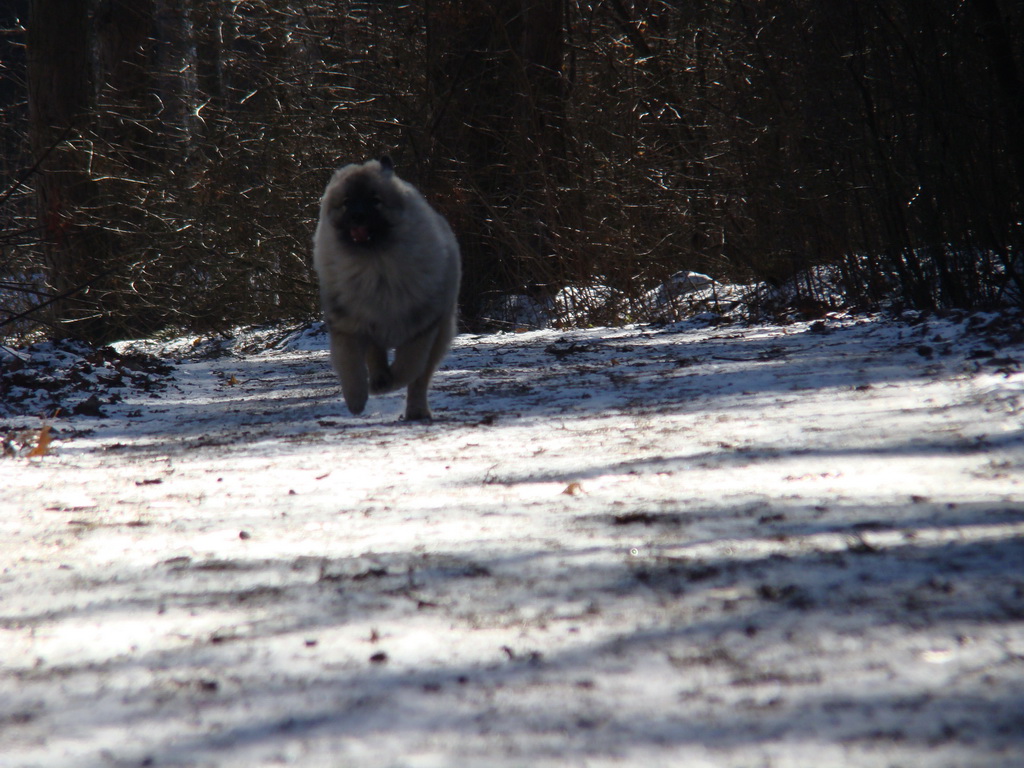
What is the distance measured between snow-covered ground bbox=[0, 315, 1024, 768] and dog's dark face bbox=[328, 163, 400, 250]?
144 cm

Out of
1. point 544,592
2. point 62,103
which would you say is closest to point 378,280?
point 544,592

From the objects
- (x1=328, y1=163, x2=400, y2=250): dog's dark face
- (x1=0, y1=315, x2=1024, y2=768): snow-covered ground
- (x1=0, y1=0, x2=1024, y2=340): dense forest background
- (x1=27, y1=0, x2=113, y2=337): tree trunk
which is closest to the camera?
(x1=0, y1=315, x2=1024, y2=768): snow-covered ground

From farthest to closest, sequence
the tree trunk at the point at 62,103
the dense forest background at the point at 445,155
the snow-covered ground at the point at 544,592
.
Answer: the tree trunk at the point at 62,103 → the dense forest background at the point at 445,155 → the snow-covered ground at the point at 544,592

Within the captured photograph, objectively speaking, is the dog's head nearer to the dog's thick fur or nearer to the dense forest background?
the dog's thick fur

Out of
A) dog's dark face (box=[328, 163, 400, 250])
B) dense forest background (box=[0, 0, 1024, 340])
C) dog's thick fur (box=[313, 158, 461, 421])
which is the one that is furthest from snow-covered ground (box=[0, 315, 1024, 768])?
dense forest background (box=[0, 0, 1024, 340])

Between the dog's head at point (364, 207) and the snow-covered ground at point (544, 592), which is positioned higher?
the dog's head at point (364, 207)

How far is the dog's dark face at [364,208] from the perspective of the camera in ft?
19.7

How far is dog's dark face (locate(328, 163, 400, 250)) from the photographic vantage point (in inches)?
236

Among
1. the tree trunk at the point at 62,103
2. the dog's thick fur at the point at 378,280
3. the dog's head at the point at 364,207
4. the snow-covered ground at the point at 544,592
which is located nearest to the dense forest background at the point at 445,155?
the tree trunk at the point at 62,103

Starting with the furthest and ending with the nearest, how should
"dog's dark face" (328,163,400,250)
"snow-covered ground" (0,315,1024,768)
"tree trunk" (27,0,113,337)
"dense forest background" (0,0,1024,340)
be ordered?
"tree trunk" (27,0,113,337) → "dense forest background" (0,0,1024,340) → "dog's dark face" (328,163,400,250) → "snow-covered ground" (0,315,1024,768)

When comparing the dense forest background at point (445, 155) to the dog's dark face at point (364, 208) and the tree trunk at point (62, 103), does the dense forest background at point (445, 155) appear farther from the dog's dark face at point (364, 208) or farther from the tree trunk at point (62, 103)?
the dog's dark face at point (364, 208)

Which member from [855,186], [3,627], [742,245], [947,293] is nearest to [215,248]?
[742,245]

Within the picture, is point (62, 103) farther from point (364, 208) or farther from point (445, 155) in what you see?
point (364, 208)

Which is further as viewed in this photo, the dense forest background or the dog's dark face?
the dense forest background
